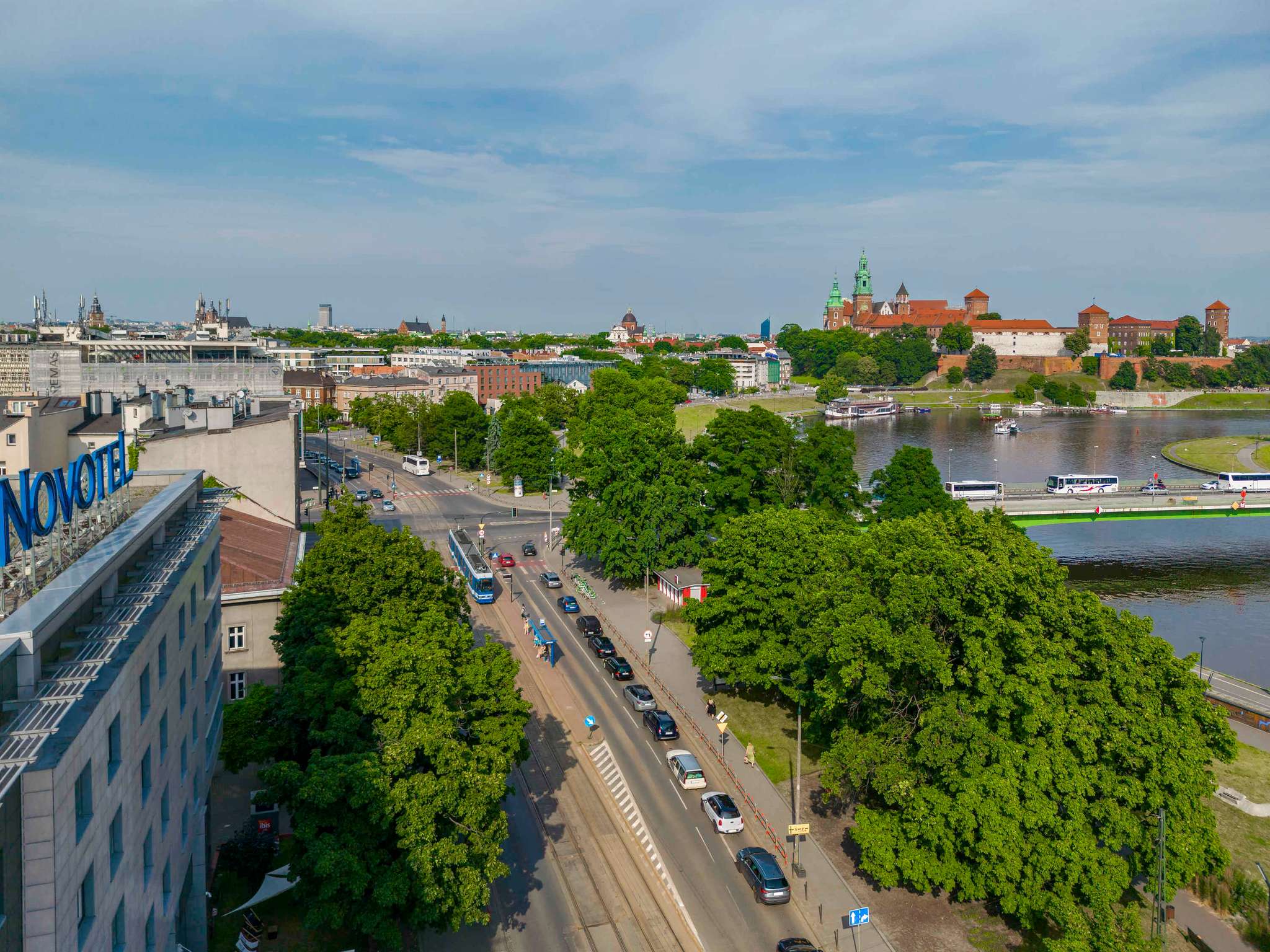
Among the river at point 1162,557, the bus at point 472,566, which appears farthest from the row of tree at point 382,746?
the river at point 1162,557

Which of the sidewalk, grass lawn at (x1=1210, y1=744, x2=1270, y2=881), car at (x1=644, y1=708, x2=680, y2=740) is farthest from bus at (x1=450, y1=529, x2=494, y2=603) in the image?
grass lawn at (x1=1210, y1=744, x2=1270, y2=881)

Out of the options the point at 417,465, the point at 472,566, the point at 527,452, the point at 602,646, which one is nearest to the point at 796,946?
the point at 602,646

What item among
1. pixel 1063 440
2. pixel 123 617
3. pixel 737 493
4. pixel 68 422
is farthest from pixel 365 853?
pixel 1063 440

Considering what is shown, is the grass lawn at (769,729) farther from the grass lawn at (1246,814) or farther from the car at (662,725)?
the grass lawn at (1246,814)

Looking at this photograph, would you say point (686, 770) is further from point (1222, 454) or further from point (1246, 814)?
point (1222, 454)

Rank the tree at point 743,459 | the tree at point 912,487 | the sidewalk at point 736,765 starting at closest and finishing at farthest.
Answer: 1. the sidewalk at point 736,765
2. the tree at point 912,487
3. the tree at point 743,459

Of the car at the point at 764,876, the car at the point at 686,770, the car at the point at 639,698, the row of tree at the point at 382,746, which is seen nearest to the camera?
the row of tree at the point at 382,746

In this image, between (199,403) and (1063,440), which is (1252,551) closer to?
(199,403)

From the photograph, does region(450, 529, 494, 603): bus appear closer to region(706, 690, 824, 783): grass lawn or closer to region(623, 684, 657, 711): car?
region(623, 684, 657, 711): car
